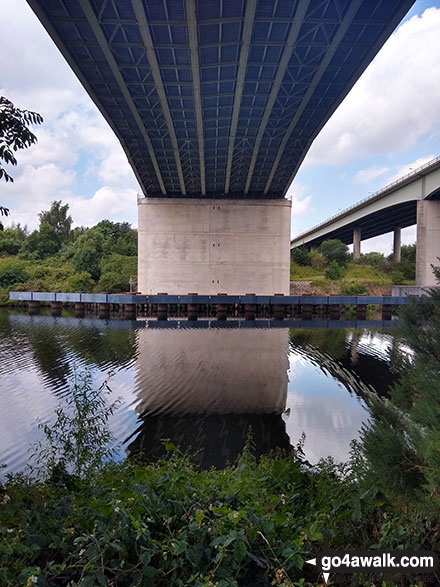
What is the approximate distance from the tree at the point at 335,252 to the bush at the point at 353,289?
9.01 metres

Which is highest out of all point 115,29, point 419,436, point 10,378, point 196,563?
point 115,29

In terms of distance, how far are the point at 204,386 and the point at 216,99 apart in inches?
666

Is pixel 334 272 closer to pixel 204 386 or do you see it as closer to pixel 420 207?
pixel 420 207

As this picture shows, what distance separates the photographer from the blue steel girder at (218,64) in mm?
15070

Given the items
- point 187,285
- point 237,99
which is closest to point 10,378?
point 237,99

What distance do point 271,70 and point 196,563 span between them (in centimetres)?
2117

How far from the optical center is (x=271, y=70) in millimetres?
19766

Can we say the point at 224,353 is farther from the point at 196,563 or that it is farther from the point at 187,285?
the point at 187,285

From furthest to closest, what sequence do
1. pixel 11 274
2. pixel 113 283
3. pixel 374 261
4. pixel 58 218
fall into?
pixel 58 218 < pixel 374 261 < pixel 11 274 < pixel 113 283

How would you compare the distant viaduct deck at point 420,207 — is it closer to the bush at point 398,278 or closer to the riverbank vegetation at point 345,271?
the riverbank vegetation at point 345,271

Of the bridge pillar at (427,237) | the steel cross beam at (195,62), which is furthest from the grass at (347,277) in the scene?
the steel cross beam at (195,62)

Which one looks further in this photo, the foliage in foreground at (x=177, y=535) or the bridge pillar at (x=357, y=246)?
the bridge pillar at (x=357, y=246)

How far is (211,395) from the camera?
467 inches
